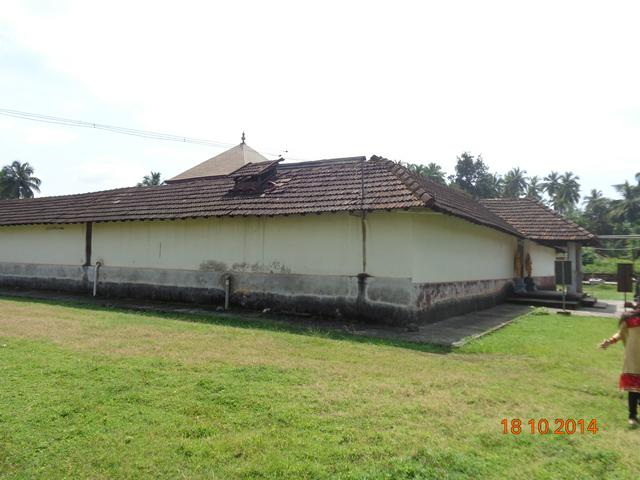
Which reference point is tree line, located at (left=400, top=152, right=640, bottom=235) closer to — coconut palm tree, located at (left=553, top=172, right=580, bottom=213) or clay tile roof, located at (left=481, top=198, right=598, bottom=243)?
coconut palm tree, located at (left=553, top=172, right=580, bottom=213)

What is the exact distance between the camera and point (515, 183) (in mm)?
76875

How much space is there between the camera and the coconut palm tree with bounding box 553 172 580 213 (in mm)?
73375

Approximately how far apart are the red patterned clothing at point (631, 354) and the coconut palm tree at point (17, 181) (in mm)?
68326

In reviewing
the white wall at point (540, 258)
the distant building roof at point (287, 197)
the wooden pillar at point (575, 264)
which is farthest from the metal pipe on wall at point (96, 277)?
the wooden pillar at point (575, 264)

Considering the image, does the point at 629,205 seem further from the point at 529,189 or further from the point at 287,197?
the point at 287,197

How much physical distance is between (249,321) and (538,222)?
649 inches

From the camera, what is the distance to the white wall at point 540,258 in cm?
2300

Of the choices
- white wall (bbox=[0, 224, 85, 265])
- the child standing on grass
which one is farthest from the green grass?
white wall (bbox=[0, 224, 85, 265])

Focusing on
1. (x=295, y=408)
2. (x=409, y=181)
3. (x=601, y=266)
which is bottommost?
(x=295, y=408)

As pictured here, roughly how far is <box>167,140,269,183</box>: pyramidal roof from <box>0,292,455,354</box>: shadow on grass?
1555 cm

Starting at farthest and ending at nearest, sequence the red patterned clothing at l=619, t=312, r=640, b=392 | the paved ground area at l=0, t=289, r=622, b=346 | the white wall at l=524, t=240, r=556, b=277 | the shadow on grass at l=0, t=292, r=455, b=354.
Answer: the white wall at l=524, t=240, r=556, b=277 → the paved ground area at l=0, t=289, r=622, b=346 → the shadow on grass at l=0, t=292, r=455, b=354 → the red patterned clothing at l=619, t=312, r=640, b=392

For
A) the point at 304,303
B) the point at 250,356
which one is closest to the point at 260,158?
the point at 304,303

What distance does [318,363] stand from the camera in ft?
22.5

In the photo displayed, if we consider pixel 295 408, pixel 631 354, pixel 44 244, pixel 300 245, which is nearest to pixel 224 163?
pixel 44 244
